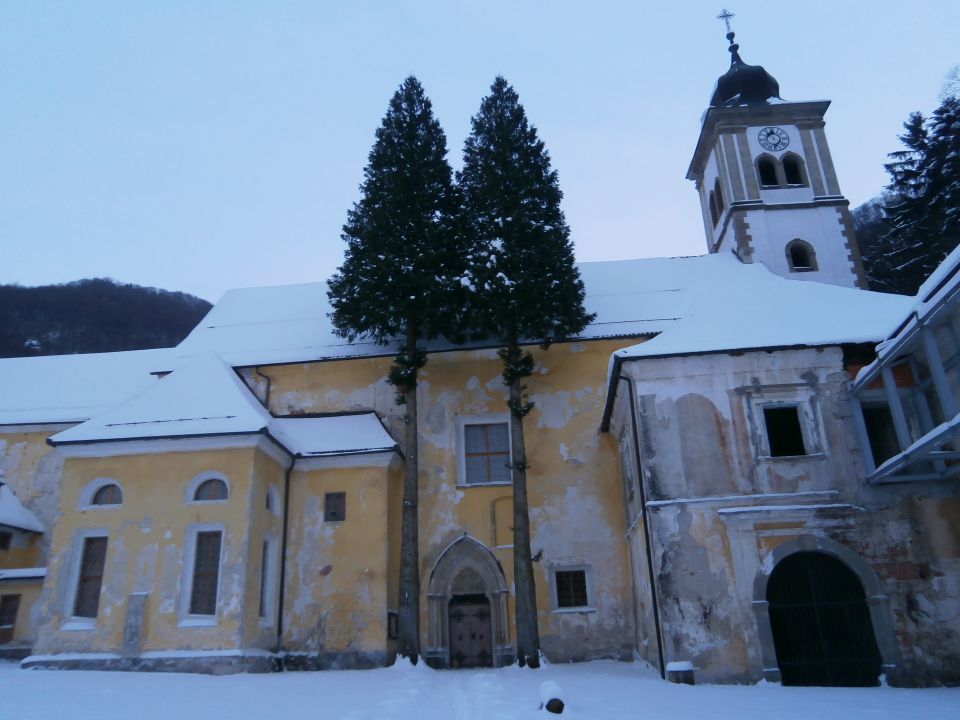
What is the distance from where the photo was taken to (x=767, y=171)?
2886 centimetres

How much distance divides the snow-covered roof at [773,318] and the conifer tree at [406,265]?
619 centimetres

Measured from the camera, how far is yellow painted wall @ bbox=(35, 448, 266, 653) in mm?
16422

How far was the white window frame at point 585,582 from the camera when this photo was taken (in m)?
19.4

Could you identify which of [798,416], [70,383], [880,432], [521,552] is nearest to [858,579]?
[798,416]

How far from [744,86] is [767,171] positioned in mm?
4278

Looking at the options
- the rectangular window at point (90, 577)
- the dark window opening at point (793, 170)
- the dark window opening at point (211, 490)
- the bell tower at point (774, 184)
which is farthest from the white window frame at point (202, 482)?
the dark window opening at point (793, 170)

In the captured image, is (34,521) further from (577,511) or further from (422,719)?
(422,719)

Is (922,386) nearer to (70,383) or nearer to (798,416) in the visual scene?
(798,416)

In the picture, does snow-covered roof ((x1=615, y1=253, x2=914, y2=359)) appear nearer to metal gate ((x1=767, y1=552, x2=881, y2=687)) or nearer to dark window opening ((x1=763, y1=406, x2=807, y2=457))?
dark window opening ((x1=763, y1=406, x2=807, y2=457))

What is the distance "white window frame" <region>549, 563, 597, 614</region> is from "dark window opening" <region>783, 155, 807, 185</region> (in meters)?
17.3

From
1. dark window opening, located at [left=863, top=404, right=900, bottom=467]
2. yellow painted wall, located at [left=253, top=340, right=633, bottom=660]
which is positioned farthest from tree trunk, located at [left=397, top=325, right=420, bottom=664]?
dark window opening, located at [left=863, top=404, right=900, bottom=467]

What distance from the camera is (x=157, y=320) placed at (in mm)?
68562

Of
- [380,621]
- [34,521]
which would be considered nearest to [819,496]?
[380,621]

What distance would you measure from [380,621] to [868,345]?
42.6 feet
